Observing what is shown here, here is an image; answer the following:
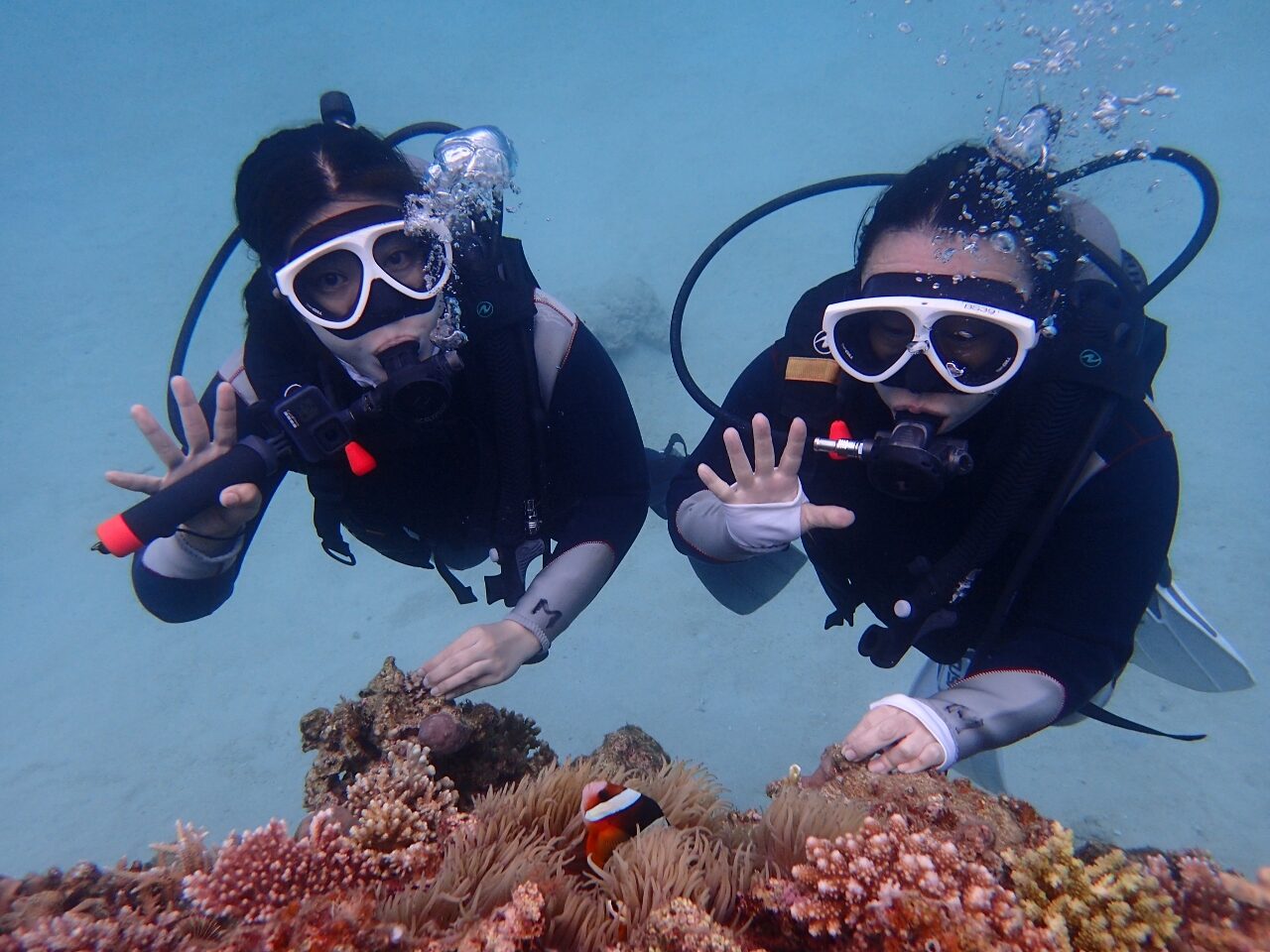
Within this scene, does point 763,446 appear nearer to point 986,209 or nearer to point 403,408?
point 986,209

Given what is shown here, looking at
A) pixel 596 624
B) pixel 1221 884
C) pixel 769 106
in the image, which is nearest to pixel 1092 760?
pixel 596 624

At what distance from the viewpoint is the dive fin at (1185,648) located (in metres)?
3.95

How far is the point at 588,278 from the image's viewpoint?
16.5 meters

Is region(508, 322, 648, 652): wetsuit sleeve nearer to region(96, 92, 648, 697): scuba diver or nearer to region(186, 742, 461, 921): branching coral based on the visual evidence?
region(96, 92, 648, 697): scuba diver

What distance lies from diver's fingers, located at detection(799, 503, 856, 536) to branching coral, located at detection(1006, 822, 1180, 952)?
1.16 meters

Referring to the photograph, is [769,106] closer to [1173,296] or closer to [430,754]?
[1173,296]

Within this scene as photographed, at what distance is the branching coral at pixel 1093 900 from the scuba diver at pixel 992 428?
568mm

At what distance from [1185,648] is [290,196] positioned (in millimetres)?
5511

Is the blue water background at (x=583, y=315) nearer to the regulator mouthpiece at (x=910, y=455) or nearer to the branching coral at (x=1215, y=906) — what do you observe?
the regulator mouthpiece at (x=910, y=455)

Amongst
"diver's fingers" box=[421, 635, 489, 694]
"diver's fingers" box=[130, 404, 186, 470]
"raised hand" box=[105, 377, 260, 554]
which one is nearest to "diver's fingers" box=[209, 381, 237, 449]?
"raised hand" box=[105, 377, 260, 554]

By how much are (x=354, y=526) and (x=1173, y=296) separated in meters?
15.7

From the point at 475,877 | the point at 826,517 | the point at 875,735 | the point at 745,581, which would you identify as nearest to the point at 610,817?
the point at 475,877

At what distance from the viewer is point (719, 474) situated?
338 centimetres

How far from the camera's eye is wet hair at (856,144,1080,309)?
8.62 feet
